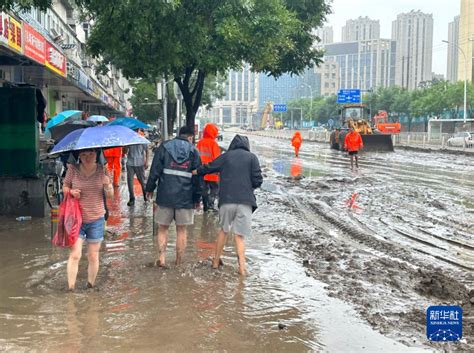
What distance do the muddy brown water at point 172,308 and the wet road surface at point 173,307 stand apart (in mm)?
10

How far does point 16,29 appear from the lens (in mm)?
11758

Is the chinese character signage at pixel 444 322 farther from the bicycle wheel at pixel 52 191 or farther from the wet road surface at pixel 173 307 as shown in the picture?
the bicycle wheel at pixel 52 191

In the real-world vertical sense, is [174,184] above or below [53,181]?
above

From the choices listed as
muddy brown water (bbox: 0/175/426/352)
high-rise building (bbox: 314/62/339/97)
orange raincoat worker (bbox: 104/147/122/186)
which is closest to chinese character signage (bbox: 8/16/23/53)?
orange raincoat worker (bbox: 104/147/122/186)

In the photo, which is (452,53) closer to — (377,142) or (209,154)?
(377,142)

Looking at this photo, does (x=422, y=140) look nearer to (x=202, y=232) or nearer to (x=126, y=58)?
(x=126, y=58)

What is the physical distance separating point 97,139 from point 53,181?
19.5ft

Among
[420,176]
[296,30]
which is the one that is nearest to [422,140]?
[420,176]

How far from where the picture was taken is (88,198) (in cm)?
641

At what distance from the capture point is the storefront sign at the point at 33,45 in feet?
41.7

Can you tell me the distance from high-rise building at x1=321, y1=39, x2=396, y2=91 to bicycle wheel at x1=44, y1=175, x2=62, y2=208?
539 ft

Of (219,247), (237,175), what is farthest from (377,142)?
(219,247)

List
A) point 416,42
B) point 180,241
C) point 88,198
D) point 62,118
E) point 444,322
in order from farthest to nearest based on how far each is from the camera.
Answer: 1. point 416,42
2. point 62,118
3. point 180,241
4. point 88,198
5. point 444,322

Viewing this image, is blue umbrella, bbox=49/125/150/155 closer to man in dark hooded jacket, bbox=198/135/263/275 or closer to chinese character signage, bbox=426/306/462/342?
man in dark hooded jacket, bbox=198/135/263/275
